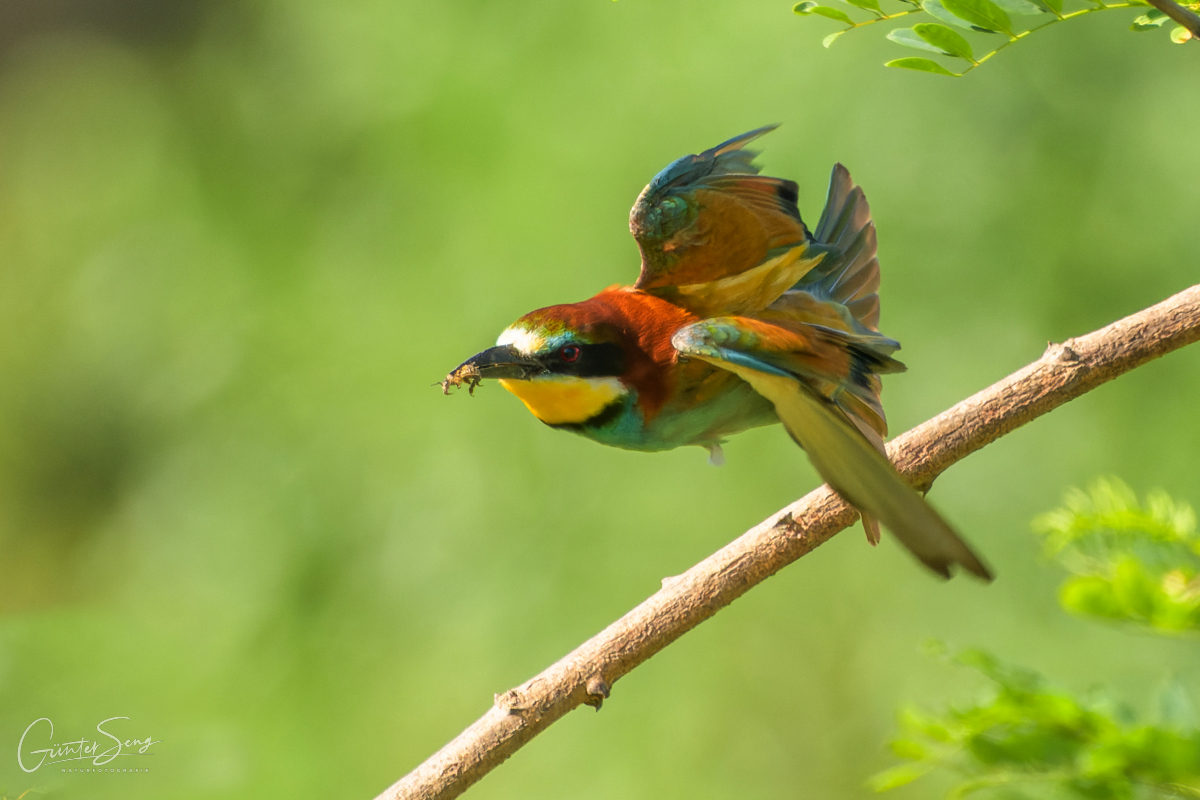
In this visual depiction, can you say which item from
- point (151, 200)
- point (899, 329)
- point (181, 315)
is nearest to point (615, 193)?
point (899, 329)

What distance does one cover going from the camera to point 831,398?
110 cm

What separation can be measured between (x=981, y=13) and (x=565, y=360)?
50 centimetres

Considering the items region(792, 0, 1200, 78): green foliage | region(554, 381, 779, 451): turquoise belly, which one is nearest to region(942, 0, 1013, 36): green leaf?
region(792, 0, 1200, 78): green foliage

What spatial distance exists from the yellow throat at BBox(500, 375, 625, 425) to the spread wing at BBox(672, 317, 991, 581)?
0.12m

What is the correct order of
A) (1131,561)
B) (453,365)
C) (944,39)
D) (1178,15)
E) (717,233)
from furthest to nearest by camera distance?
1. (453,365)
2. (717,233)
3. (944,39)
4. (1131,561)
5. (1178,15)

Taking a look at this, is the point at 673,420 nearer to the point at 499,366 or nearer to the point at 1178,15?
the point at 499,366

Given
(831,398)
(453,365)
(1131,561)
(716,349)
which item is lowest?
(1131,561)

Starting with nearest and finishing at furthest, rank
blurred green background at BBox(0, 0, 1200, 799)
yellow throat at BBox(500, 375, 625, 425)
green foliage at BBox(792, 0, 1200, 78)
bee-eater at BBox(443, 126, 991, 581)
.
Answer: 1. green foliage at BBox(792, 0, 1200, 78)
2. bee-eater at BBox(443, 126, 991, 581)
3. yellow throat at BBox(500, 375, 625, 425)
4. blurred green background at BBox(0, 0, 1200, 799)

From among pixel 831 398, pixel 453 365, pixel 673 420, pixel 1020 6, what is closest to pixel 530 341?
pixel 673 420

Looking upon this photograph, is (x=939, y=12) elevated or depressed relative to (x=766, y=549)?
elevated

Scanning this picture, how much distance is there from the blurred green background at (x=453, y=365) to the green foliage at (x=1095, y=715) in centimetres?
122

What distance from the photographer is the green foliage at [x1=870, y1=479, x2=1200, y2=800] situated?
0.82 m

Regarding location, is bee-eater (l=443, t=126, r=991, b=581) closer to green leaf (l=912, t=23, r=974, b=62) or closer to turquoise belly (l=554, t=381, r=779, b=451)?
turquoise belly (l=554, t=381, r=779, b=451)

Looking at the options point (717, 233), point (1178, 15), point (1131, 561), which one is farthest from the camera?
point (717, 233)
